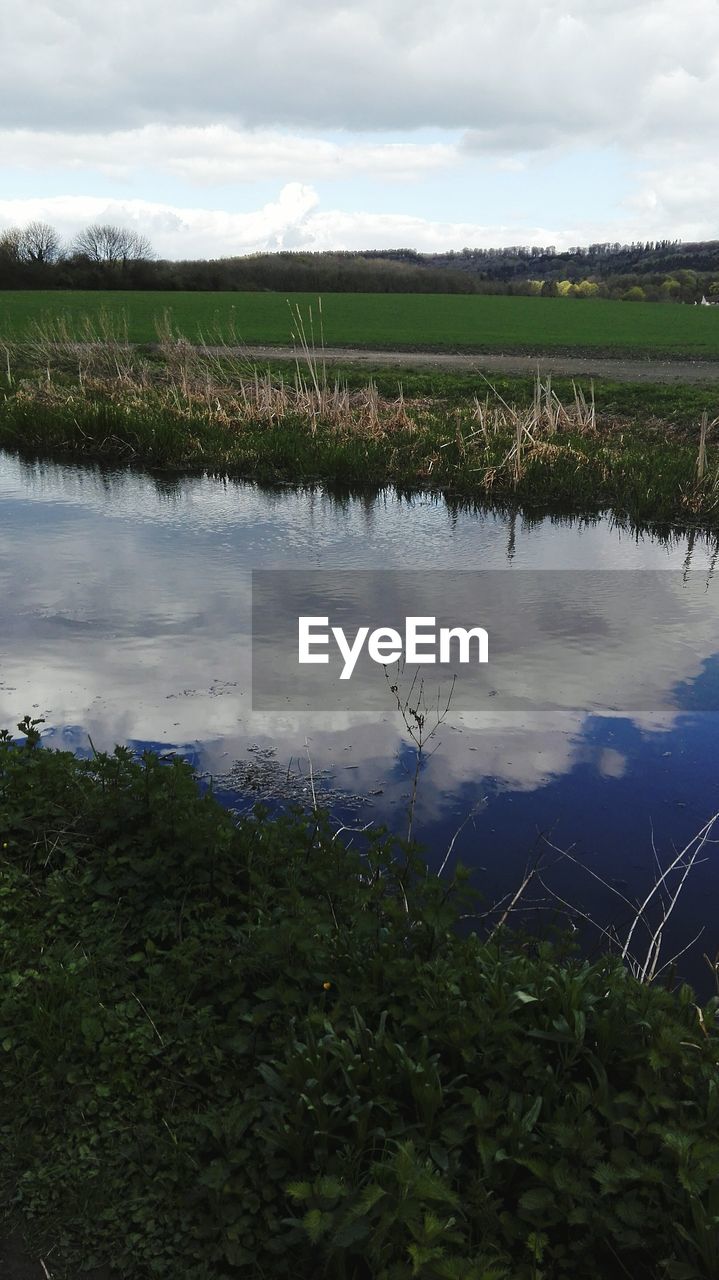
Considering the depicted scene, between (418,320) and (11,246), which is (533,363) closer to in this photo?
(418,320)

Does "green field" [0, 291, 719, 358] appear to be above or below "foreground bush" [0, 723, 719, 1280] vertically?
above

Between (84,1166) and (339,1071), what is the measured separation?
0.89 meters

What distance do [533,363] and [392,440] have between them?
18.5 m

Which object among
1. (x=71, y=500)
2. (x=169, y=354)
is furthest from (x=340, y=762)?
(x=169, y=354)

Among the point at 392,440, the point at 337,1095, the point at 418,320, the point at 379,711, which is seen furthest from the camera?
the point at 418,320

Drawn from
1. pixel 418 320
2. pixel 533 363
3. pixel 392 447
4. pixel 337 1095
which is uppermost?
pixel 418 320

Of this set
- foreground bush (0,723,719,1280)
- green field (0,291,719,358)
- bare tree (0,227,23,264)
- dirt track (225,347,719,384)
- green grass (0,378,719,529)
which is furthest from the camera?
bare tree (0,227,23,264)

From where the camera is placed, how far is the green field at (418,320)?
41.3 meters

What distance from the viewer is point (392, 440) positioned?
54.1 feet

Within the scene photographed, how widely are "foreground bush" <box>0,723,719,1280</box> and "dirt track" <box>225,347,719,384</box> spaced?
25997 mm

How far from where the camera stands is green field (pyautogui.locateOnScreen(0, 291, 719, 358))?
41344mm

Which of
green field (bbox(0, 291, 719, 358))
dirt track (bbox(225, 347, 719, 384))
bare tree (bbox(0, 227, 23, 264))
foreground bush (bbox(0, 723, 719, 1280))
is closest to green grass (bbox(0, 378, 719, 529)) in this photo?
dirt track (bbox(225, 347, 719, 384))

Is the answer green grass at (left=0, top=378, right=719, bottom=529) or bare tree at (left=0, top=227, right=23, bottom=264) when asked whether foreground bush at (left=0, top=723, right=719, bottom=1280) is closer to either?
green grass at (left=0, top=378, right=719, bottom=529)

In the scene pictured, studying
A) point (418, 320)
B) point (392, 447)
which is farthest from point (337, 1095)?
point (418, 320)
